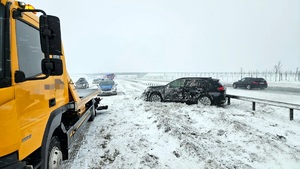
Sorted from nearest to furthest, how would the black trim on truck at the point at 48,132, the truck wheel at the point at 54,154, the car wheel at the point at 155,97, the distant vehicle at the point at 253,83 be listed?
the black trim on truck at the point at 48,132, the truck wheel at the point at 54,154, the car wheel at the point at 155,97, the distant vehicle at the point at 253,83

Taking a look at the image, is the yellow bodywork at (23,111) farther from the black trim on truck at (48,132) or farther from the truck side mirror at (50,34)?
the truck side mirror at (50,34)

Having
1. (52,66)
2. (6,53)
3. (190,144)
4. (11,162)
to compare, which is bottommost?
(190,144)

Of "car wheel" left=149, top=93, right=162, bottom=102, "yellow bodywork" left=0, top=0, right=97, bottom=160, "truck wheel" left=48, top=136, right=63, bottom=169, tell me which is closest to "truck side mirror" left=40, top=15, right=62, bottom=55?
"yellow bodywork" left=0, top=0, right=97, bottom=160

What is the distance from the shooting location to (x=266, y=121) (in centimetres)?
803

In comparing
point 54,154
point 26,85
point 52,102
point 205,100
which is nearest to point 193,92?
point 205,100

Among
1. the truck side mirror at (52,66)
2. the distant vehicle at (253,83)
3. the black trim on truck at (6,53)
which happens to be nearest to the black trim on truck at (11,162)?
the black trim on truck at (6,53)

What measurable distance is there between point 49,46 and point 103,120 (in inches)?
274

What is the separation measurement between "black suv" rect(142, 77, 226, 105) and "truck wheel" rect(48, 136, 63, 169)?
375 inches

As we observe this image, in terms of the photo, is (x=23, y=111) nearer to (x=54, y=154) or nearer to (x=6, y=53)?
(x=6, y=53)

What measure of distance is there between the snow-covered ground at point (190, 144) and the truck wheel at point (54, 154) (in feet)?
3.45

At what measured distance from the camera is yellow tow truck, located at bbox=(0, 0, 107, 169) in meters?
2.20

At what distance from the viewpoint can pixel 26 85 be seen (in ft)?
8.38

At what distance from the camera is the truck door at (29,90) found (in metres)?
2.44

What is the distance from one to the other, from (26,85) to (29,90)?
3.7 inches
